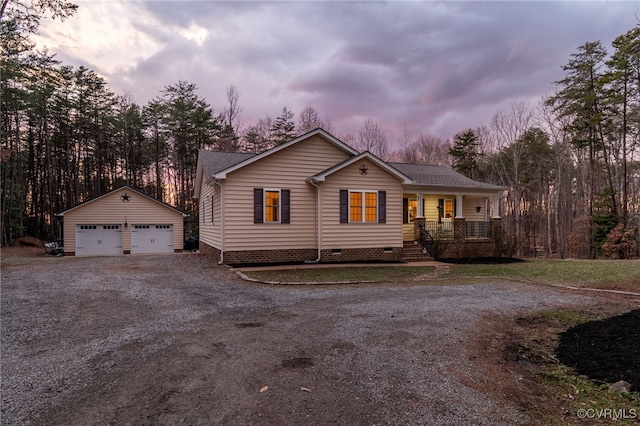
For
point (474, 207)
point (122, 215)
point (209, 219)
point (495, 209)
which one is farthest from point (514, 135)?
point (122, 215)

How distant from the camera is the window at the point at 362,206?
1413cm

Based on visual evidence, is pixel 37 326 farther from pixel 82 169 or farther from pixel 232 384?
pixel 82 169

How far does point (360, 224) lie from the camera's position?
14336mm

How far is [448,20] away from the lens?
1399cm

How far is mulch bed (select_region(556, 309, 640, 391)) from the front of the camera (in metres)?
3.54

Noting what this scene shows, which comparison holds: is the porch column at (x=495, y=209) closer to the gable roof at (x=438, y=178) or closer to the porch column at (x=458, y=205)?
the gable roof at (x=438, y=178)

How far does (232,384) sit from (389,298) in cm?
472

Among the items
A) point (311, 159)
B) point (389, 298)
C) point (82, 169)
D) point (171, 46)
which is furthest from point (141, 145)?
point (389, 298)

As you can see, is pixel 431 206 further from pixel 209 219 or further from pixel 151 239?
pixel 151 239

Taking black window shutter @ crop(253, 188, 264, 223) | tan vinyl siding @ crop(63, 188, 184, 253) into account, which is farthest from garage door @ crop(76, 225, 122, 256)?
black window shutter @ crop(253, 188, 264, 223)

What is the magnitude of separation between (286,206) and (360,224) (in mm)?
3261

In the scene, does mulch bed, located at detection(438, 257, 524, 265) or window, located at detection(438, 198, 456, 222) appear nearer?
mulch bed, located at detection(438, 257, 524, 265)

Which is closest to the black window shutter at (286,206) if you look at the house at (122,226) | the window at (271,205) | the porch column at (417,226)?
the window at (271,205)

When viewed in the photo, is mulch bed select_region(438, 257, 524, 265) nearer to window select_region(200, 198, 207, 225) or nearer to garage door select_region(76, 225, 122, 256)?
window select_region(200, 198, 207, 225)
